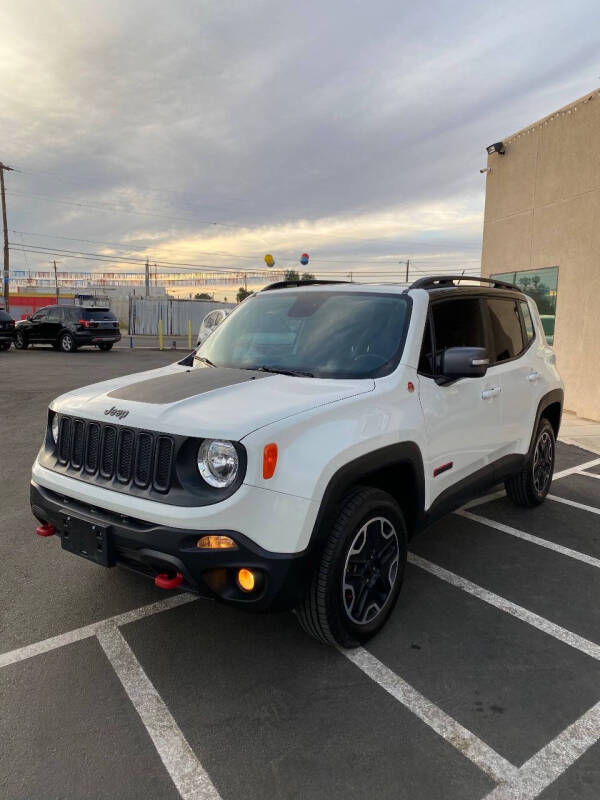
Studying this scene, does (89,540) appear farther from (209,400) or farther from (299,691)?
(299,691)

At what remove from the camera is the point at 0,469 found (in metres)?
5.96

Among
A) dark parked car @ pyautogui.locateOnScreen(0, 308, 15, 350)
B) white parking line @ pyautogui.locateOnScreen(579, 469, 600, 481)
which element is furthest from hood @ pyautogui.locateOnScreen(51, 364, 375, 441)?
dark parked car @ pyautogui.locateOnScreen(0, 308, 15, 350)

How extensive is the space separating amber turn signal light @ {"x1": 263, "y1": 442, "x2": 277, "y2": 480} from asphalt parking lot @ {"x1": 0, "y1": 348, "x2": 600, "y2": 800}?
105 cm

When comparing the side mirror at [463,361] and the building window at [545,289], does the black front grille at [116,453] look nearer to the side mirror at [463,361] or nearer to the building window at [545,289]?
the side mirror at [463,361]

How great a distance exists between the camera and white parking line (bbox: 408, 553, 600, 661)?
2.91m

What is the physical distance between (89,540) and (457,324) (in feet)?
8.52

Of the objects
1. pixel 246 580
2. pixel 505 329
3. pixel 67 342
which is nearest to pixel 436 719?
pixel 246 580

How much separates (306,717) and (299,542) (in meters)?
0.75

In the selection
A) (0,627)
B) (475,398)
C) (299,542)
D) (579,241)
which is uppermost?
(579,241)

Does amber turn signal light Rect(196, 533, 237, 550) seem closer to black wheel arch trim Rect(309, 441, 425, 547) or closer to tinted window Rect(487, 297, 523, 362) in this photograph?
black wheel arch trim Rect(309, 441, 425, 547)

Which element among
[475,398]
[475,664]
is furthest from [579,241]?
[475,664]

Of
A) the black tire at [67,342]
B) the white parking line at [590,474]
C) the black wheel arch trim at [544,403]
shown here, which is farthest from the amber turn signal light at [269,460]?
the black tire at [67,342]

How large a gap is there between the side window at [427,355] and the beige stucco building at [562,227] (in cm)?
692

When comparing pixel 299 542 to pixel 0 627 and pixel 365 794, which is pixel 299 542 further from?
pixel 0 627
